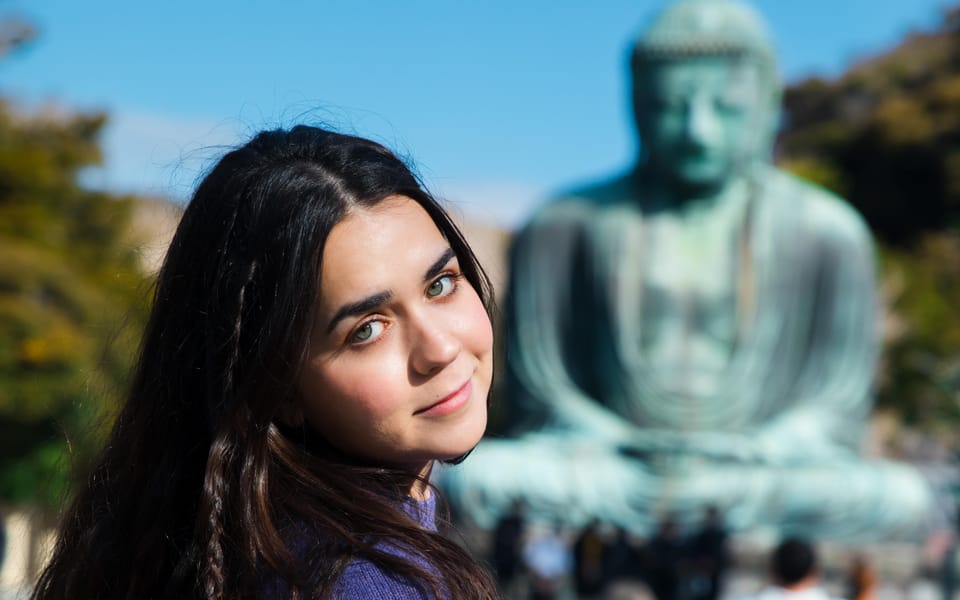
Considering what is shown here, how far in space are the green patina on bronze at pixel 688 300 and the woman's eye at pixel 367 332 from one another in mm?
6689

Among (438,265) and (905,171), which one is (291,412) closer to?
(438,265)

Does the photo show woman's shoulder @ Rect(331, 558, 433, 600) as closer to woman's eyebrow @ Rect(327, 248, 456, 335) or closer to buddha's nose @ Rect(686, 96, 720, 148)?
woman's eyebrow @ Rect(327, 248, 456, 335)

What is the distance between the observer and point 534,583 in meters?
7.20

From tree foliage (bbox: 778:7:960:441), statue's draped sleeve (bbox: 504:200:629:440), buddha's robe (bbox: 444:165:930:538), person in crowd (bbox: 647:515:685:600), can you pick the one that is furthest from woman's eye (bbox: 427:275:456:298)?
tree foliage (bbox: 778:7:960:441)

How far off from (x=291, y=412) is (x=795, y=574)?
2807 millimetres

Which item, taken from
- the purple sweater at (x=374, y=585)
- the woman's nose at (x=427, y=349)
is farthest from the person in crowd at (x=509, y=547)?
the purple sweater at (x=374, y=585)

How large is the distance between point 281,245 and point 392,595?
1.05 feet

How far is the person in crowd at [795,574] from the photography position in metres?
3.81

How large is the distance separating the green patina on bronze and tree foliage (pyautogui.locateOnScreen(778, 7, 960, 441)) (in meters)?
9.03

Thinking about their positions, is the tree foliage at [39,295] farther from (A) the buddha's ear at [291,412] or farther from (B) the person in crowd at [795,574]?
(A) the buddha's ear at [291,412]

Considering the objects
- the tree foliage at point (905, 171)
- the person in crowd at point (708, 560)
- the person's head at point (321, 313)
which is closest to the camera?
the person's head at point (321, 313)

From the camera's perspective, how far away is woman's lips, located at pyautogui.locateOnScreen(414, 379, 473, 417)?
4.44 ft

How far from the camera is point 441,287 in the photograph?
1406mm

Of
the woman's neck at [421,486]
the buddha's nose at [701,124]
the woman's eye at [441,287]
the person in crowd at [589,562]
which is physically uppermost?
the woman's eye at [441,287]
